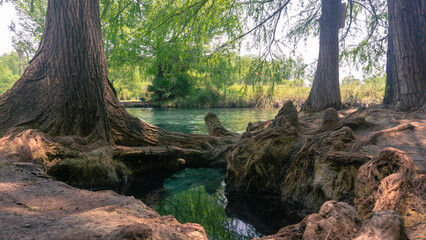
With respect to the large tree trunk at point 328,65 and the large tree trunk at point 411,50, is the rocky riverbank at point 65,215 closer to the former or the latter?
the large tree trunk at point 411,50

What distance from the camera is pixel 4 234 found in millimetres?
1491

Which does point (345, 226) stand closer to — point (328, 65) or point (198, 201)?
point (198, 201)

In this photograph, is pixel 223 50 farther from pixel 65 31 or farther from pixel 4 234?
pixel 4 234

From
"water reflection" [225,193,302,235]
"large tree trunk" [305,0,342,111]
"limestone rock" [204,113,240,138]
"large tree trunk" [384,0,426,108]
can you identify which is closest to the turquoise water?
"water reflection" [225,193,302,235]

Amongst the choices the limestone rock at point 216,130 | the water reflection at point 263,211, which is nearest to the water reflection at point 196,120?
the limestone rock at point 216,130

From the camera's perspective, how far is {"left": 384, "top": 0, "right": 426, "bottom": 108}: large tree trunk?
560 cm

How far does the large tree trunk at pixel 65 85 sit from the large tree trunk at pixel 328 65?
689cm

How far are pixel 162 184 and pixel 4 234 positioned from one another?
3.66 meters

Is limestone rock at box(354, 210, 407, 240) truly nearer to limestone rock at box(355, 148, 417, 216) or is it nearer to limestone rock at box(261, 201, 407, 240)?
limestone rock at box(261, 201, 407, 240)

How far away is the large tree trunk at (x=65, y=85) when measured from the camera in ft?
15.9

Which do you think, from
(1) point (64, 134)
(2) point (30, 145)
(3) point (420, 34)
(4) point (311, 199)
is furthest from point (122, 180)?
(3) point (420, 34)

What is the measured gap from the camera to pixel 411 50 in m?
5.67

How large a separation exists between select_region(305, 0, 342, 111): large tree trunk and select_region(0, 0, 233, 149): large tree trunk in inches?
271

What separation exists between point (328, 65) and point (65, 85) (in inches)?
310
